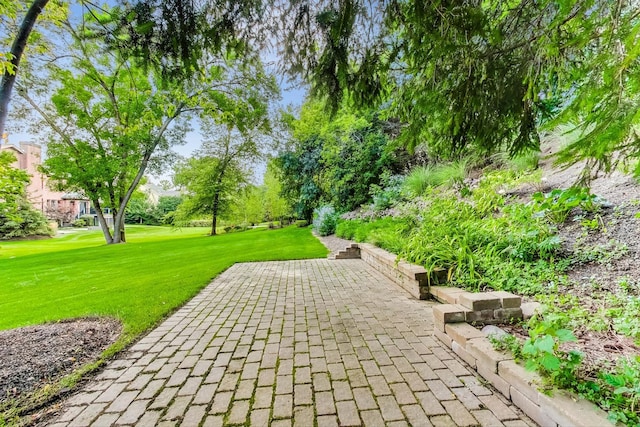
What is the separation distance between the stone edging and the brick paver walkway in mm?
115

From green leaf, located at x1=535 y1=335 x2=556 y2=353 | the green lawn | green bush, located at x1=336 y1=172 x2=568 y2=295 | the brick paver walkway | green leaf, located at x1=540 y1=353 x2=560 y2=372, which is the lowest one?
the green lawn

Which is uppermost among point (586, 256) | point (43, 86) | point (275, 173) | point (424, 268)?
point (43, 86)

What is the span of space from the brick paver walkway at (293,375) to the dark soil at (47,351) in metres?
0.41

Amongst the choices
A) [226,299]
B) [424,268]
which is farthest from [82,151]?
[424,268]

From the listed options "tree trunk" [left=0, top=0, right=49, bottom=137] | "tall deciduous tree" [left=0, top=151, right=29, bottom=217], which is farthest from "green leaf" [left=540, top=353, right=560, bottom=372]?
"tall deciduous tree" [left=0, top=151, right=29, bottom=217]

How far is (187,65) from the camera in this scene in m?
2.82

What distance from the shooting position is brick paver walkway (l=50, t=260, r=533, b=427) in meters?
1.82

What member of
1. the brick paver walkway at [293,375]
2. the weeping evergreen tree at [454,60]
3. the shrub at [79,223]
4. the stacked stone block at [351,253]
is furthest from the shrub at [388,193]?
Result: the shrub at [79,223]

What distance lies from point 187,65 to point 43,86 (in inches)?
590

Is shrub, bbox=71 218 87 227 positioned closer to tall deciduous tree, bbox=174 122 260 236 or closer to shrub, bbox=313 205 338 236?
tall deciduous tree, bbox=174 122 260 236

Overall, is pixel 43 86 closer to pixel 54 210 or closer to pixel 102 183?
pixel 102 183

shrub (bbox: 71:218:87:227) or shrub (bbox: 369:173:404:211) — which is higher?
shrub (bbox: 369:173:404:211)

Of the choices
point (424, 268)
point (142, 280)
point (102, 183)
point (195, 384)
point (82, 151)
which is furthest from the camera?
point (102, 183)

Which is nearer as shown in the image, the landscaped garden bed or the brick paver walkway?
the landscaped garden bed
